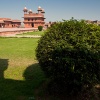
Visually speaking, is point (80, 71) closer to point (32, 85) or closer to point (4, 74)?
point (32, 85)

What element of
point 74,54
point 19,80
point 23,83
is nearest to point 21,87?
point 23,83

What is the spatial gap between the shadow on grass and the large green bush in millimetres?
1063

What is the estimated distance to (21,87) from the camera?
6344 millimetres

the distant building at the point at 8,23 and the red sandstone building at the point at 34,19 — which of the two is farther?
the red sandstone building at the point at 34,19

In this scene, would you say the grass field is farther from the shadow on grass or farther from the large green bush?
the large green bush

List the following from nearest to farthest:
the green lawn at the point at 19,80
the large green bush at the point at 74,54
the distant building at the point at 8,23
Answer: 1. the large green bush at the point at 74,54
2. the green lawn at the point at 19,80
3. the distant building at the point at 8,23

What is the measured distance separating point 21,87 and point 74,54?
228cm

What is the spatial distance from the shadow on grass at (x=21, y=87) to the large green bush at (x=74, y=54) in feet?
3.49

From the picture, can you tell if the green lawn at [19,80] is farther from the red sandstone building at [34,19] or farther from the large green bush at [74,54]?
the red sandstone building at [34,19]

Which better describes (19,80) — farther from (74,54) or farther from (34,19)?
(34,19)

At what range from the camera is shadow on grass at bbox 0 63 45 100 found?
564 cm

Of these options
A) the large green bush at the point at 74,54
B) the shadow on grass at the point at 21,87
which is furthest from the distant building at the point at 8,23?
the large green bush at the point at 74,54

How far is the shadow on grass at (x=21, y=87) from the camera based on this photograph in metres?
5.64

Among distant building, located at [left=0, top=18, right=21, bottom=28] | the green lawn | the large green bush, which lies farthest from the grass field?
distant building, located at [left=0, top=18, right=21, bottom=28]
